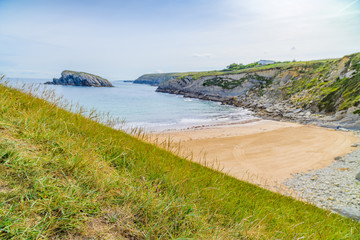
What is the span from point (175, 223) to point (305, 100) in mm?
41540

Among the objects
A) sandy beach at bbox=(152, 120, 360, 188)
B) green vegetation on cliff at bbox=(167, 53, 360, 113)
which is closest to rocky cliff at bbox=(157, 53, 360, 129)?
green vegetation on cliff at bbox=(167, 53, 360, 113)

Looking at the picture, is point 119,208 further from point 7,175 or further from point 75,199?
point 7,175

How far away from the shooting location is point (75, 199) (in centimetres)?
185

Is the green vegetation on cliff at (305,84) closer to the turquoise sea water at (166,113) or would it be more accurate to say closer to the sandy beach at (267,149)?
the sandy beach at (267,149)

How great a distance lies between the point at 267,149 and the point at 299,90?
3418 centimetres

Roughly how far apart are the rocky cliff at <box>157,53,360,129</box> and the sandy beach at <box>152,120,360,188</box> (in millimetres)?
6254

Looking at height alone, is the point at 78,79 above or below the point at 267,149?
above

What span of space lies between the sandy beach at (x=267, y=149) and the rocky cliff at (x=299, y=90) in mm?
6254

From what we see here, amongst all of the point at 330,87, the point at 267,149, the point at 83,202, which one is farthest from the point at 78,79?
the point at 83,202

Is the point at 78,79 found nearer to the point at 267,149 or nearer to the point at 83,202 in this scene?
the point at 267,149

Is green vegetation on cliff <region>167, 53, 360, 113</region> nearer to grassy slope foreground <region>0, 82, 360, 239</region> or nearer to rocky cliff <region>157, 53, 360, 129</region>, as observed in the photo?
rocky cliff <region>157, 53, 360, 129</region>

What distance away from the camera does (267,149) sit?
53.8ft

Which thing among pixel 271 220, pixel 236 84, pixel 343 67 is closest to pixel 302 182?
pixel 271 220

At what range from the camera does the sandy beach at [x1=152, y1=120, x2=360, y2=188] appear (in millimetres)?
11891
